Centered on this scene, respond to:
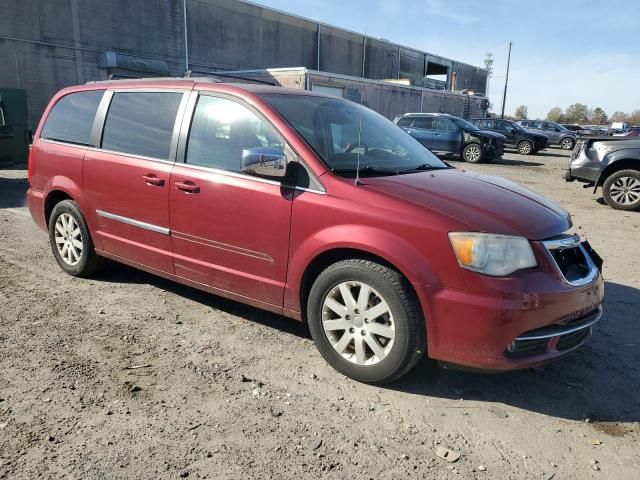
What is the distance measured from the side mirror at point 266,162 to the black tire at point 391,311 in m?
0.69

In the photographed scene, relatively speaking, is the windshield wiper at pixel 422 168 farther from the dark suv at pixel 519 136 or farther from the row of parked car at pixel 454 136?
the dark suv at pixel 519 136

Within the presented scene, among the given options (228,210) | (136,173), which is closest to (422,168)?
(228,210)

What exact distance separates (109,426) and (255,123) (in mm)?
2087

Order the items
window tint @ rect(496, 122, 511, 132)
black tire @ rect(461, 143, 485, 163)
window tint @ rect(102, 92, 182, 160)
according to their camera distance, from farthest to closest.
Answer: window tint @ rect(496, 122, 511, 132)
black tire @ rect(461, 143, 485, 163)
window tint @ rect(102, 92, 182, 160)

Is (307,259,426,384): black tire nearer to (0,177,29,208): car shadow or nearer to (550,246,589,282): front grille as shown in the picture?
(550,246,589,282): front grille

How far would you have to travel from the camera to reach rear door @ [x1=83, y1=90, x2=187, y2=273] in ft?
13.0

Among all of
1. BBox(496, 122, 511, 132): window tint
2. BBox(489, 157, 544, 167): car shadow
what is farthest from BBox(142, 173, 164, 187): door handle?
BBox(496, 122, 511, 132): window tint

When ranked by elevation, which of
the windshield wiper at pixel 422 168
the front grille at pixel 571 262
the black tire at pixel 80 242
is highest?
the windshield wiper at pixel 422 168

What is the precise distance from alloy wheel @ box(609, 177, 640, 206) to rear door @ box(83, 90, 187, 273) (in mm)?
8677

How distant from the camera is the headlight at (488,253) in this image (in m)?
2.75

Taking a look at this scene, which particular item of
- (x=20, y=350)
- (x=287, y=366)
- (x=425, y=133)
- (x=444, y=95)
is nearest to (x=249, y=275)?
(x=287, y=366)

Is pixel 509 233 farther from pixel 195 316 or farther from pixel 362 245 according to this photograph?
pixel 195 316

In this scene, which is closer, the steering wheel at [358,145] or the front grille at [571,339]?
the front grille at [571,339]

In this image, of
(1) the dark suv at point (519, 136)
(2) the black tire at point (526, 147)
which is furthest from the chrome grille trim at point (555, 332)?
(2) the black tire at point (526, 147)
